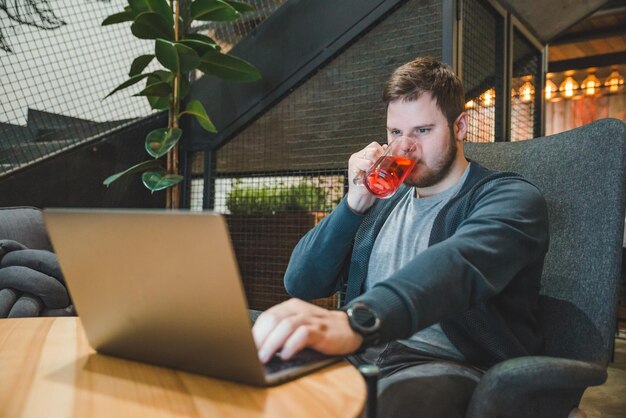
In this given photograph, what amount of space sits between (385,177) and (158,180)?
75.0 inches

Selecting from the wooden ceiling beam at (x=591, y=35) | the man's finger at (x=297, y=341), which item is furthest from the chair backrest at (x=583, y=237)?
the wooden ceiling beam at (x=591, y=35)

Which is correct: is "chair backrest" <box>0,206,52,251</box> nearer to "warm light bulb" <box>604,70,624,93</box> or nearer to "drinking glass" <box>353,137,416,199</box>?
"drinking glass" <box>353,137,416,199</box>

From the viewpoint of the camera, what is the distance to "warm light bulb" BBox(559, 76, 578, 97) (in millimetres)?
6965

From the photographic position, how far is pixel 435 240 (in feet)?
4.21

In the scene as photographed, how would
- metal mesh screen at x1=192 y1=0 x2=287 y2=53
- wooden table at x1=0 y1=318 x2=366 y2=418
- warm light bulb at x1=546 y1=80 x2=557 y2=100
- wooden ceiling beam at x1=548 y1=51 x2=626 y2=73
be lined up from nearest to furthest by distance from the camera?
1. wooden table at x1=0 y1=318 x2=366 y2=418
2. metal mesh screen at x1=192 y1=0 x2=287 y2=53
3. wooden ceiling beam at x1=548 y1=51 x2=626 y2=73
4. warm light bulb at x1=546 y1=80 x2=557 y2=100

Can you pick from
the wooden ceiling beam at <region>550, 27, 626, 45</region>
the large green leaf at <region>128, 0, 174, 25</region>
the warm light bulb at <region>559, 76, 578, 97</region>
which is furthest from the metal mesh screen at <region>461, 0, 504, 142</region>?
the warm light bulb at <region>559, 76, 578, 97</region>

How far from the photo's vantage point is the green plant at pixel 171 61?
2.85 m

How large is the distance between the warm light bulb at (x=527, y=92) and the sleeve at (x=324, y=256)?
108 inches

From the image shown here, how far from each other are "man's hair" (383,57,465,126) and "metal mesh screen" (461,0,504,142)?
1.39 meters

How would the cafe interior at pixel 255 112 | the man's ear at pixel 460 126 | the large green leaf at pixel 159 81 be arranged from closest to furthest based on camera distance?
the man's ear at pixel 460 126 → the cafe interior at pixel 255 112 → the large green leaf at pixel 159 81

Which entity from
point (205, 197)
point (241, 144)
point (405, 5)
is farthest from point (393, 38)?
point (205, 197)

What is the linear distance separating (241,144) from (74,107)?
1.00 m

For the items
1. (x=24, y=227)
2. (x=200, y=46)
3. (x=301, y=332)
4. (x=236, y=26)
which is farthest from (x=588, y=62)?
(x=301, y=332)

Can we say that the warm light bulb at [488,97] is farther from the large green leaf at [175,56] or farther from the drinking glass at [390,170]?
the drinking glass at [390,170]
